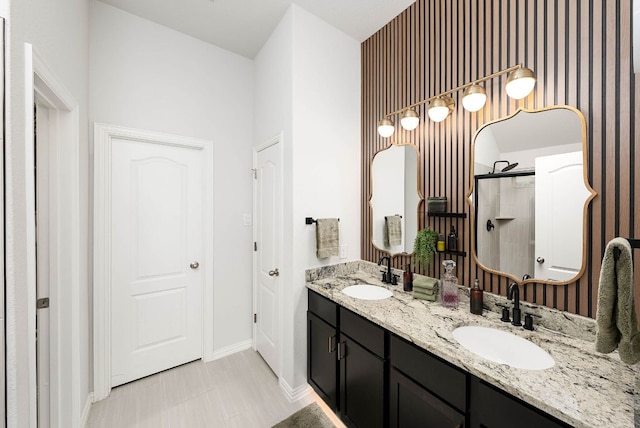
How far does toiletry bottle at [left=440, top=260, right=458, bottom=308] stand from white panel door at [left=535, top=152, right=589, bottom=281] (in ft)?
1.33

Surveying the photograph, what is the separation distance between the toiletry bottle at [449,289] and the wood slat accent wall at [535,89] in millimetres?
134

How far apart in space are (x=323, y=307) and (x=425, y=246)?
844 mm

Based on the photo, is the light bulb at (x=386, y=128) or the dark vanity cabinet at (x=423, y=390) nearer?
the dark vanity cabinet at (x=423, y=390)

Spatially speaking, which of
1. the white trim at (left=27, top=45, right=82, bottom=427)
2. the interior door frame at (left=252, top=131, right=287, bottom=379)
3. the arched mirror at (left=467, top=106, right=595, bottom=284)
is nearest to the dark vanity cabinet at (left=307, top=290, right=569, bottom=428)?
the interior door frame at (left=252, top=131, right=287, bottom=379)

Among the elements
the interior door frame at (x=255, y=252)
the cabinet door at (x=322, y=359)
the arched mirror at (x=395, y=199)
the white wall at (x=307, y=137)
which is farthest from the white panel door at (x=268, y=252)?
the arched mirror at (x=395, y=199)

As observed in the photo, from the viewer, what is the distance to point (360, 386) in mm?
1581

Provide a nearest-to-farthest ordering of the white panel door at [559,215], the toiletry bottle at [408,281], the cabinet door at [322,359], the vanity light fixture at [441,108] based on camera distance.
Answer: the white panel door at [559,215], the vanity light fixture at [441,108], the cabinet door at [322,359], the toiletry bottle at [408,281]

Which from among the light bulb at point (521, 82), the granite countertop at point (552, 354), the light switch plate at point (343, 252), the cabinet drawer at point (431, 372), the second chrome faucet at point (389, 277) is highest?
the light bulb at point (521, 82)

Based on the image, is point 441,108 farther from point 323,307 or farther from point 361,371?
point 361,371

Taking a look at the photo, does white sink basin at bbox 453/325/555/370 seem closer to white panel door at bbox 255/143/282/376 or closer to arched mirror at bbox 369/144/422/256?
arched mirror at bbox 369/144/422/256

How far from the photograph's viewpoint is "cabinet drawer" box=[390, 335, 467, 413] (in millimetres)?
1072

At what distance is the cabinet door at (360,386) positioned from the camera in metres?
1.45

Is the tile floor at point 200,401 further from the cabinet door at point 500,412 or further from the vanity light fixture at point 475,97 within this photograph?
the vanity light fixture at point 475,97

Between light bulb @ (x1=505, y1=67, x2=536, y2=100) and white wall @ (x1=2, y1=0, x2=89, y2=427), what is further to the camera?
light bulb @ (x1=505, y1=67, x2=536, y2=100)
